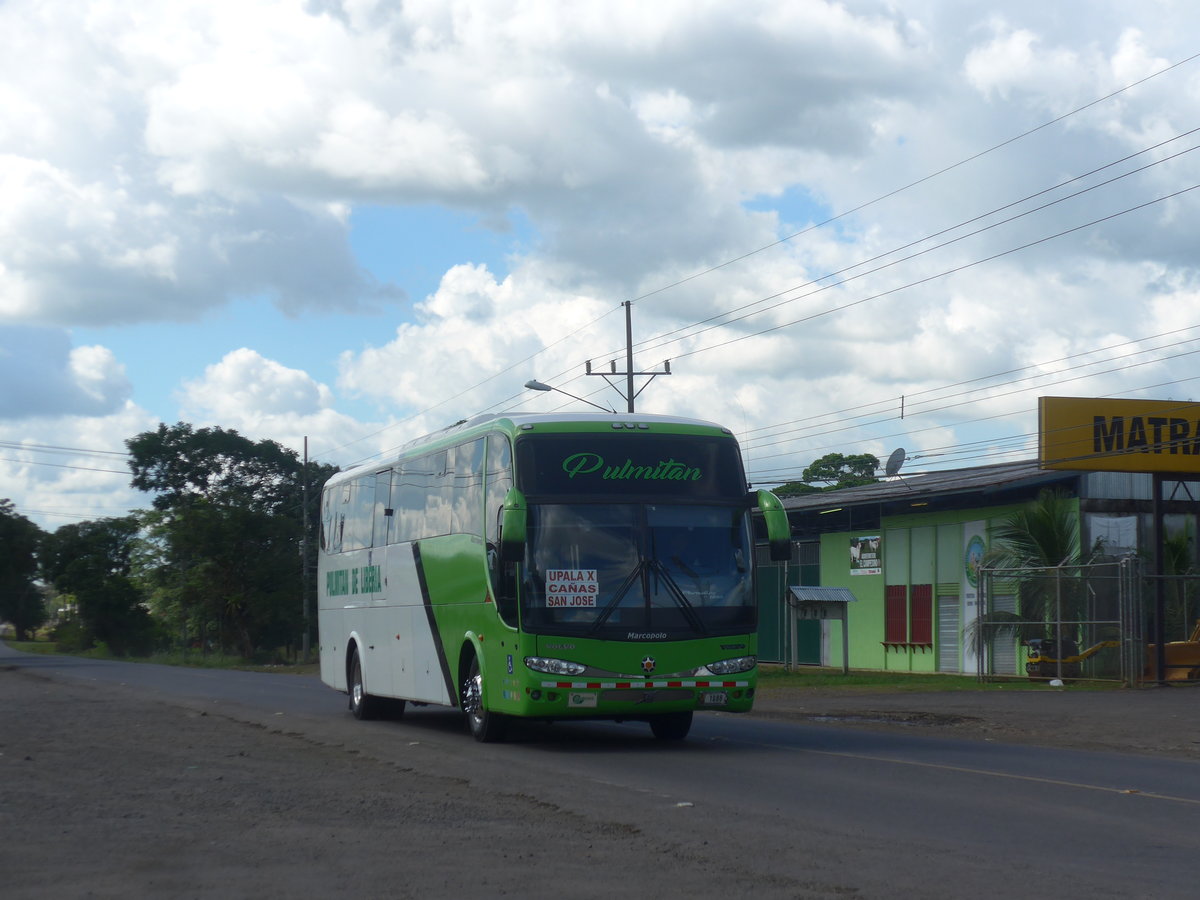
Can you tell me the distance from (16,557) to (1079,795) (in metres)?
78.3

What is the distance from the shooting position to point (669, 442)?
15406 mm

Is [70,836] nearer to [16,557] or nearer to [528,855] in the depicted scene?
[528,855]

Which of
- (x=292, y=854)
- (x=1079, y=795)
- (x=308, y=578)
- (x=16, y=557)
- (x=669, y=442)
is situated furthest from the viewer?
(x=16, y=557)

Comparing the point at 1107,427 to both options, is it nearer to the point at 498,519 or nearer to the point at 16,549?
the point at 498,519

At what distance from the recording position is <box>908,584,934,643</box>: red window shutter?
39531 millimetres

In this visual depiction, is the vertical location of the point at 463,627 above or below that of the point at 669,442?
below

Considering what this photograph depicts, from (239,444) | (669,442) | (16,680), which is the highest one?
(239,444)

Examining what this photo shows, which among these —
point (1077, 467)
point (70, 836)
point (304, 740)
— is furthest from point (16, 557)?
point (70, 836)

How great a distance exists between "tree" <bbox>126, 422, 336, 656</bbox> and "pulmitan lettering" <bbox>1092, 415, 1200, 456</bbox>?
39.1m

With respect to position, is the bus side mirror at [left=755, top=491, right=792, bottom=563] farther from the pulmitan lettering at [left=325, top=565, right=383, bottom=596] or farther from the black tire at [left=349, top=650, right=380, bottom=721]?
the black tire at [left=349, top=650, right=380, bottom=721]

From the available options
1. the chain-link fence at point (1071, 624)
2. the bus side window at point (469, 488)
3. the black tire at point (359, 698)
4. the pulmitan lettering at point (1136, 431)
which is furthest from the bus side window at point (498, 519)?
the pulmitan lettering at point (1136, 431)

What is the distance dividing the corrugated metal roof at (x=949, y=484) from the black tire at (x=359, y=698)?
16.0 metres

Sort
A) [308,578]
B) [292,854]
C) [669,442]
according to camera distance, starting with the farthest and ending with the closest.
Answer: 1. [308,578]
2. [669,442]
3. [292,854]

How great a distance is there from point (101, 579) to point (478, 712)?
243 ft
